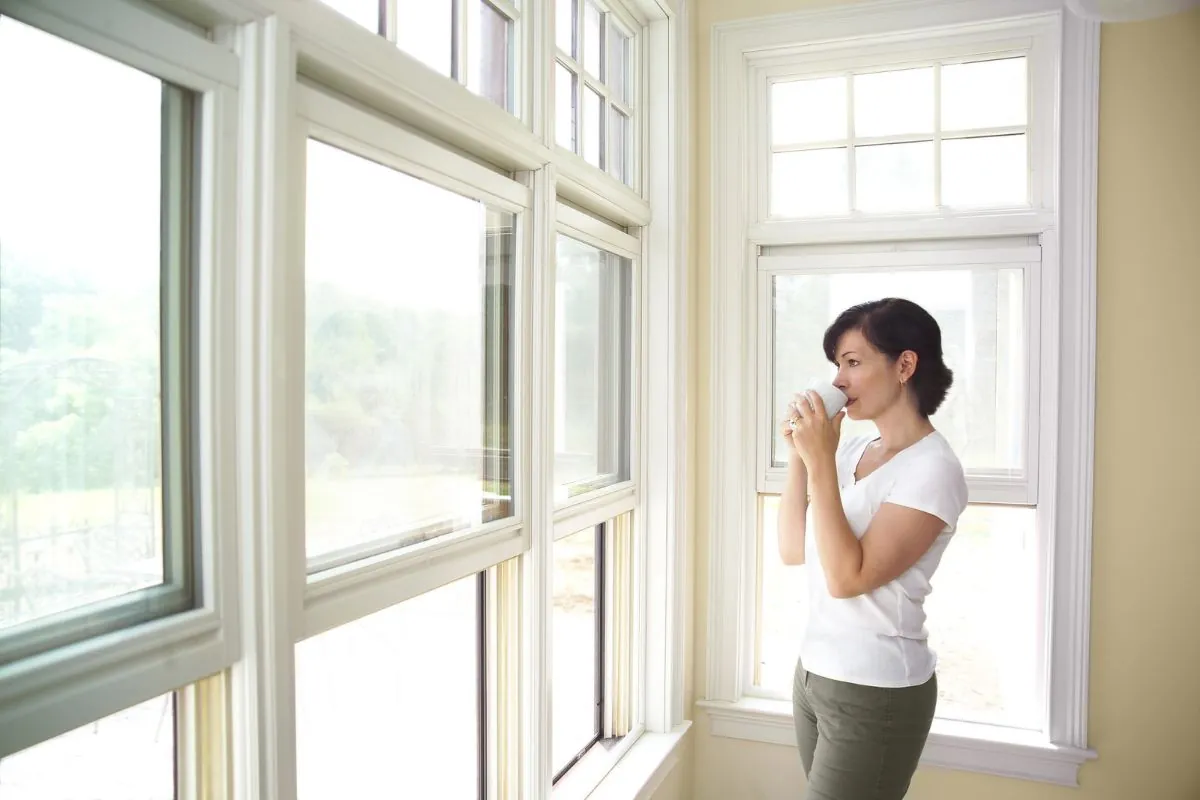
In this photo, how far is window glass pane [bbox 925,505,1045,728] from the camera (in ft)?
7.84

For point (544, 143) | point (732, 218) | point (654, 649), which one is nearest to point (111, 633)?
point (544, 143)

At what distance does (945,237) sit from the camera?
2400 millimetres

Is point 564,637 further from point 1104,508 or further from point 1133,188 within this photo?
point 1133,188

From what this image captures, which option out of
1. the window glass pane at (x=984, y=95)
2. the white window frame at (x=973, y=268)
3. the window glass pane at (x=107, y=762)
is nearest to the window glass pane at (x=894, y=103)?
the window glass pane at (x=984, y=95)

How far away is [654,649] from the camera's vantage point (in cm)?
241

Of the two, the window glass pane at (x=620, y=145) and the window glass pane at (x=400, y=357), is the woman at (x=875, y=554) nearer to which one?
the window glass pane at (x=400, y=357)

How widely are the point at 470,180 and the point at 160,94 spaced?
1.98 feet

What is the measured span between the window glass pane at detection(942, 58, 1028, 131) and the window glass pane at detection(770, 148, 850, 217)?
0.34 meters

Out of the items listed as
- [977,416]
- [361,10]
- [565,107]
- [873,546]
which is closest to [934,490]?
[873,546]

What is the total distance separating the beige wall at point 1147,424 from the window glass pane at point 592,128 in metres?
1.40

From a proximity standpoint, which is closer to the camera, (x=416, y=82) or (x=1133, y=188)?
(x=416, y=82)

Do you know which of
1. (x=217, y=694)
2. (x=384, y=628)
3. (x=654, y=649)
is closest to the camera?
(x=217, y=694)

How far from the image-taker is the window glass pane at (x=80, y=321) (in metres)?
0.73

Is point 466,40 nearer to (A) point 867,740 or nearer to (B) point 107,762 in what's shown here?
(B) point 107,762
